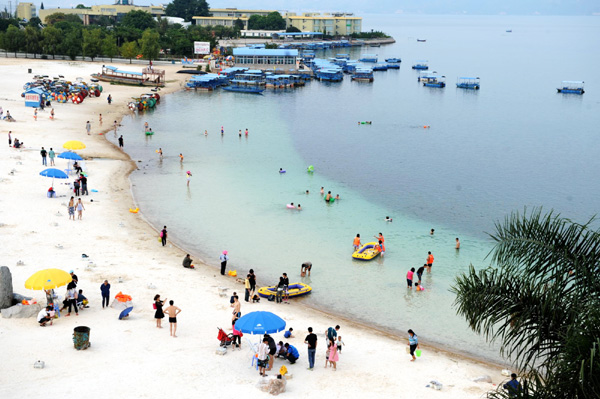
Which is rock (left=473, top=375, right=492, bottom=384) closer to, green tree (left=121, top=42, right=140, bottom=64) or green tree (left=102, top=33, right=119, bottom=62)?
green tree (left=102, top=33, right=119, bottom=62)

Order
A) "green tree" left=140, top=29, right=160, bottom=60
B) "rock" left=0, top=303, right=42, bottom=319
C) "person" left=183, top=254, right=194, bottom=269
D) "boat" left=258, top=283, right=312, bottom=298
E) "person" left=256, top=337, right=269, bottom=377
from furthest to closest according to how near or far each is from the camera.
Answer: "green tree" left=140, top=29, right=160, bottom=60 → "person" left=183, top=254, right=194, bottom=269 → "boat" left=258, top=283, right=312, bottom=298 → "rock" left=0, top=303, right=42, bottom=319 → "person" left=256, top=337, right=269, bottom=377

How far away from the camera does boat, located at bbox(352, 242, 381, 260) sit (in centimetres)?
3294

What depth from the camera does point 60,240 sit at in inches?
1201

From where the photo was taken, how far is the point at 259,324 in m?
19.3

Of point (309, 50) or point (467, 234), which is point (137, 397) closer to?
point (467, 234)

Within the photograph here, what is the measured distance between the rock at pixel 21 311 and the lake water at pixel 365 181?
11656mm

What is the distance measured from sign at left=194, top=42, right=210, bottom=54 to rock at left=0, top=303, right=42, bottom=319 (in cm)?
12172

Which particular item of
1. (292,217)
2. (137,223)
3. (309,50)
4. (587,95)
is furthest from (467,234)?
(309,50)

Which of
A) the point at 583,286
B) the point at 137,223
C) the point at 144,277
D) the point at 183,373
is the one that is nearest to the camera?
the point at 583,286

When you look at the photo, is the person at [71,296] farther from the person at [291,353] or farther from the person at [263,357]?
the person at [291,353]

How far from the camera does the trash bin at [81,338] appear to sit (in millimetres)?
18906

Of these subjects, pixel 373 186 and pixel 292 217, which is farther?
pixel 373 186

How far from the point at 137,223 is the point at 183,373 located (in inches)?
757

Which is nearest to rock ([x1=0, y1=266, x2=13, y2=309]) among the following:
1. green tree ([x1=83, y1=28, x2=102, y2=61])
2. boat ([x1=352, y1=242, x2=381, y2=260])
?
boat ([x1=352, y1=242, x2=381, y2=260])
